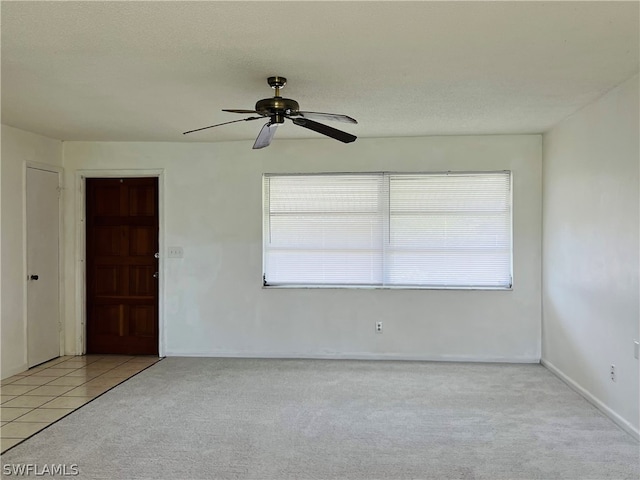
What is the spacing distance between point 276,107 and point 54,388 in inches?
122

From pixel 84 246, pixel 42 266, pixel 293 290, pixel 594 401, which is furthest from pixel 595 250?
pixel 42 266

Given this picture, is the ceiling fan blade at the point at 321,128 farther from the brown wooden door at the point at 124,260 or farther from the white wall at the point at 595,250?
the brown wooden door at the point at 124,260

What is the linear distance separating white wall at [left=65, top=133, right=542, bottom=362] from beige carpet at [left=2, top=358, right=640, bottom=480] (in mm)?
589

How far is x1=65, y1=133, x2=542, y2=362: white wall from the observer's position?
4.89 meters

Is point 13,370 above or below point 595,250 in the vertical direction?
below

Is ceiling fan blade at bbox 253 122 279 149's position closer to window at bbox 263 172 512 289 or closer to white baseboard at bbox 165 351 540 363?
window at bbox 263 172 512 289

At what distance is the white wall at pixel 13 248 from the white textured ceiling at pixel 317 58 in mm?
351

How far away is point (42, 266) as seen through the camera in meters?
4.93

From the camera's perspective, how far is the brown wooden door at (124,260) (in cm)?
529

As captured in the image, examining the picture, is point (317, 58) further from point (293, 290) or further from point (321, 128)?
point (293, 290)

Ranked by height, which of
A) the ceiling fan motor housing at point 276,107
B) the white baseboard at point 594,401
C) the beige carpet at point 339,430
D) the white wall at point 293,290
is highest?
the ceiling fan motor housing at point 276,107

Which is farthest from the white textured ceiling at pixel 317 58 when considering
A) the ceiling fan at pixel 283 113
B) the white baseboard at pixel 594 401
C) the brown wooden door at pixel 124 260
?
the white baseboard at pixel 594 401

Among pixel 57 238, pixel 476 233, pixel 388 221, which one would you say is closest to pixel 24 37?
pixel 57 238

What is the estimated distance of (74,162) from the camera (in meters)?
5.24
